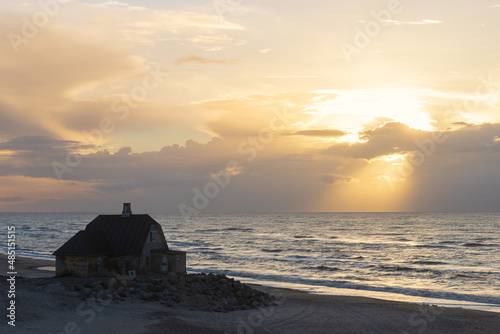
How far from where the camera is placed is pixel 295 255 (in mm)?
72750

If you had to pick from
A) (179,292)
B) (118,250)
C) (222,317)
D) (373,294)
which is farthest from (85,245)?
(373,294)

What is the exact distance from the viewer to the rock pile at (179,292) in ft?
91.0

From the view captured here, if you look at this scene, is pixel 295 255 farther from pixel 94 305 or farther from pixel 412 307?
pixel 94 305

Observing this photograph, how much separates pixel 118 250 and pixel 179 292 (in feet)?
21.9

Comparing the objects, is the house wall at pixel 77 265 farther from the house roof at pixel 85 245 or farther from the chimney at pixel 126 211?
the chimney at pixel 126 211

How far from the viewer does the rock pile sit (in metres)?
27.8

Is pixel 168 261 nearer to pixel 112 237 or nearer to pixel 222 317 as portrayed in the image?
pixel 112 237

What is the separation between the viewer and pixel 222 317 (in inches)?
1090

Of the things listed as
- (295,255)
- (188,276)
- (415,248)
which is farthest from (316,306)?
(415,248)

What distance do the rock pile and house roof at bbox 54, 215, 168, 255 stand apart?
9.32 ft

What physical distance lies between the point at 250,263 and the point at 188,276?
95.5 feet

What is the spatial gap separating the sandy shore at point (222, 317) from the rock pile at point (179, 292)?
2.01ft

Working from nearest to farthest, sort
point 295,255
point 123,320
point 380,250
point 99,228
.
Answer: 1. point 123,320
2. point 99,228
3. point 295,255
4. point 380,250

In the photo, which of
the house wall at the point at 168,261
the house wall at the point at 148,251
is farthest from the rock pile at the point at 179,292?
the house wall at the point at 148,251
